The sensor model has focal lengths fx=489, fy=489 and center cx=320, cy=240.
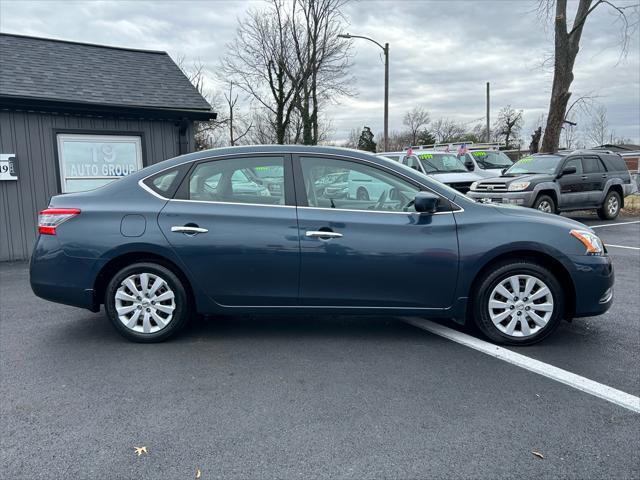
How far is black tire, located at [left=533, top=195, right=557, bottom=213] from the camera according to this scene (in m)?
11.8

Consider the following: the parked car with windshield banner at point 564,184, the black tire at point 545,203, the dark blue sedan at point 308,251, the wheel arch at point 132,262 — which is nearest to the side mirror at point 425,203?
the dark blue sedan at point 308,251

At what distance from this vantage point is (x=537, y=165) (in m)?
12.9

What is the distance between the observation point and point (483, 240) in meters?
3.95

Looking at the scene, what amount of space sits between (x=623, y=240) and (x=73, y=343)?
407 inches

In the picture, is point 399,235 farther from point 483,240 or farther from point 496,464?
point 496,464

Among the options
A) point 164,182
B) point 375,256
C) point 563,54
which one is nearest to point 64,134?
point 164,182

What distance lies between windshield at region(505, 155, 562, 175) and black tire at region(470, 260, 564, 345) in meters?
9.55

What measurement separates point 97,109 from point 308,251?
22.7 feet

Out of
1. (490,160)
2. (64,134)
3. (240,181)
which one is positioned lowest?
(240,181)

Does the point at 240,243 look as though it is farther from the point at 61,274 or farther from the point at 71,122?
the point at 71,122

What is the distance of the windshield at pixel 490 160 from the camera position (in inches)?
690

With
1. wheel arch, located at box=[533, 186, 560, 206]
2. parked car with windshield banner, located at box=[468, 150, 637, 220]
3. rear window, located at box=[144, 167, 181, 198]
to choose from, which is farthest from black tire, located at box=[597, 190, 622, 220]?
rear window, located at box=[144, 167, 181, 198]

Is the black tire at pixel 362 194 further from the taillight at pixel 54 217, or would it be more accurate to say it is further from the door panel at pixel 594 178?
the door panel at pixel 594 178

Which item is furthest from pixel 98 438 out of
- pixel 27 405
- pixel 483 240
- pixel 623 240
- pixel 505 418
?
pixel 623 240
